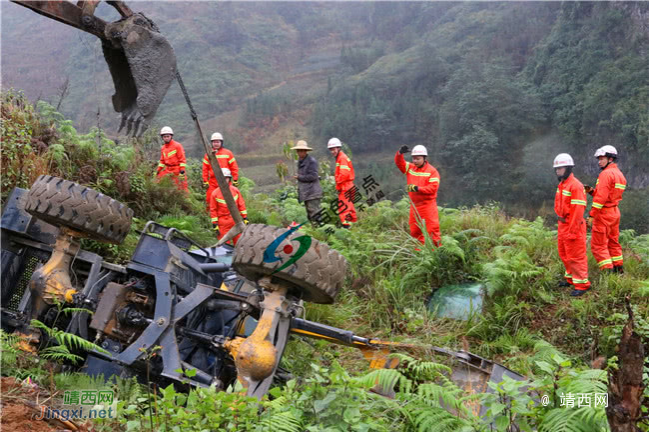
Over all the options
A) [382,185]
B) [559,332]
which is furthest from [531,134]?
[559,332]

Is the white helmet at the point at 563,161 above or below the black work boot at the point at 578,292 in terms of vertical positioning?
above

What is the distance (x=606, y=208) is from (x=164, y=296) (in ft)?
20.1

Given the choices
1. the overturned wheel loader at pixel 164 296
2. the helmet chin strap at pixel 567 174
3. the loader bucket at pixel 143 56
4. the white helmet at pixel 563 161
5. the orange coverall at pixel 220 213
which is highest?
the white helmet at pixel 563 161

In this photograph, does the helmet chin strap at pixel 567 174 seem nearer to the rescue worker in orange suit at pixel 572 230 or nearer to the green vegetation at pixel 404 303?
the rescue worker in orange suit at pixel 572 230

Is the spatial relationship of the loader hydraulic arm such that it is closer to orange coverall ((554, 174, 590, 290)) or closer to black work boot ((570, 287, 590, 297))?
orange coverall ((554, 174, 590, 290))

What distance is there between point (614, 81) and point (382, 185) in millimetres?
11381

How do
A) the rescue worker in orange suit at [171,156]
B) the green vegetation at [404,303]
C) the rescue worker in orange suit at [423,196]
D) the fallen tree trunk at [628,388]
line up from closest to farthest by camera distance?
the fallen tree trunk at [628,388] < the green vegetation at [404,303] < the rescue worker in orange suit at [423,196] < the rescue worker in orange suit at [171,156]

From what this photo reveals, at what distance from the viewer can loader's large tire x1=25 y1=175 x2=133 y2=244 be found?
15.7ft

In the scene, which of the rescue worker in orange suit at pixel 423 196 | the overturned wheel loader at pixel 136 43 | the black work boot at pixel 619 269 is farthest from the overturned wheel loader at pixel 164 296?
the rescue worker in orange suit at pixel 423 196

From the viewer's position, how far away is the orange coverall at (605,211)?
312 inches

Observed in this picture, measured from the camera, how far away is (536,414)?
10.7 feet

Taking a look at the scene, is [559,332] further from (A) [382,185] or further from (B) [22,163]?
(A) [382,185]

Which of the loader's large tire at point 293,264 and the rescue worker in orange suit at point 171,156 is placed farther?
the rescue worker in orange suit at point 171,156

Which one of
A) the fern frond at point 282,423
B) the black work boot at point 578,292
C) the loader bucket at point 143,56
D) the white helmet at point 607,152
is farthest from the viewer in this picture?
the white helmet at point 607,152
